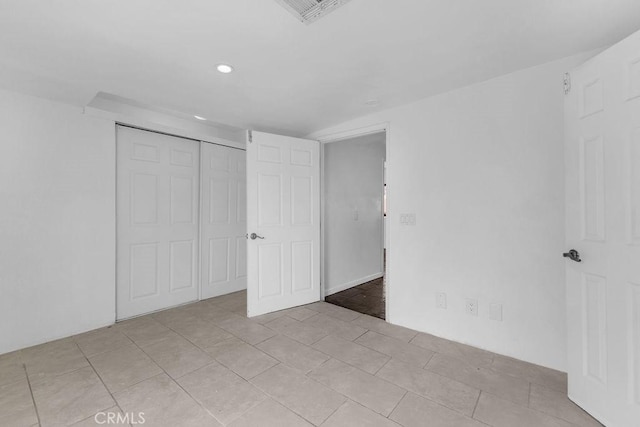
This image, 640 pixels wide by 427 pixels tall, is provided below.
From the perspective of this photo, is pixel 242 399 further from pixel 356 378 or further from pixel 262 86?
pixel 262 86

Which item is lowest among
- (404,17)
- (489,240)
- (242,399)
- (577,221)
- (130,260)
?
(242,399)

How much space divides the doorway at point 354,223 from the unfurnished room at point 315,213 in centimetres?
→ 31

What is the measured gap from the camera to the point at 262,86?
7.52 ft

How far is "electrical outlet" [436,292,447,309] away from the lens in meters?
2.47

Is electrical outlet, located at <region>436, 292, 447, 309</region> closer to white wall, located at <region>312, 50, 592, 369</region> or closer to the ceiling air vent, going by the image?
white wall, located at <region>312, 50, 592, 369</region>

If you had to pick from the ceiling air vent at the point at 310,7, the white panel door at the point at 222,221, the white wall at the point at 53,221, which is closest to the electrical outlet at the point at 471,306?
the ceiling air vent at the point at 310,7

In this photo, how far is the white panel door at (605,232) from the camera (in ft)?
4.38

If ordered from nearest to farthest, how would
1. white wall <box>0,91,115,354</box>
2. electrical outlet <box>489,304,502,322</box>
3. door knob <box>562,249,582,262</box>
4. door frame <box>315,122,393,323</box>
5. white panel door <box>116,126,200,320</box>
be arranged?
1. door knob <box>562,249,582,262</box>
2. electrical outlet <box>489,304,502,322</box>
3. white wall <box>0,91,115,354</box>
4. door frame <box>315,122,393,323</box>
5. white panel door <box>116,126,200,320</box>

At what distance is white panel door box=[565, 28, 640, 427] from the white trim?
1.52m

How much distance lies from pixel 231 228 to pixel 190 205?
66cm

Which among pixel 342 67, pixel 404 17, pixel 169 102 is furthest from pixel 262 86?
pixel 404 17

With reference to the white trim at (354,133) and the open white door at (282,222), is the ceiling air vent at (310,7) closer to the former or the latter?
the white trim at (354,133)

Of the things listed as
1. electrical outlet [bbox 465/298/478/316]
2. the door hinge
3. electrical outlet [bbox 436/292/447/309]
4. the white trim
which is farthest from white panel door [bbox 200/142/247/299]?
the door hinge

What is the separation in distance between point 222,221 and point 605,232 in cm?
374
